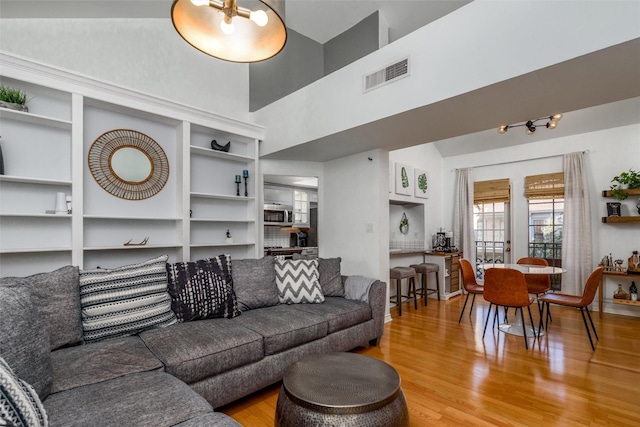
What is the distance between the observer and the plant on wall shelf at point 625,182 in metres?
4.39

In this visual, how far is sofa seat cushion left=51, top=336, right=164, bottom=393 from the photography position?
61.7 inches

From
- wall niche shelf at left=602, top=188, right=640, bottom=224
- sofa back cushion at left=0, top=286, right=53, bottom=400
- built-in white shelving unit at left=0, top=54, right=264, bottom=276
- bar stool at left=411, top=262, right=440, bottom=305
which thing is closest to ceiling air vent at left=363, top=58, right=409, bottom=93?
built-in white shelving unit at left=0, top=54, right=264, bottom=276

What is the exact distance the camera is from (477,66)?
7.70ft

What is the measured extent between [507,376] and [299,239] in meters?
5.02

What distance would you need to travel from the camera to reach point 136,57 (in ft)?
11.7

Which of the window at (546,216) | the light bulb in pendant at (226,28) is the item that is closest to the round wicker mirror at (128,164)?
the light bulb in pendant at (226,28)

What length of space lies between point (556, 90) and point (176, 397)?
10.2 ft

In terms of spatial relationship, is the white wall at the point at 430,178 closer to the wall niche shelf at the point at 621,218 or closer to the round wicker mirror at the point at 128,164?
the wall niche shelf at the point at 621,218

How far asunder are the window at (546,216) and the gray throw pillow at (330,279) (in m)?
4.06

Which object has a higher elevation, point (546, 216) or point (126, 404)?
point (546, 216)

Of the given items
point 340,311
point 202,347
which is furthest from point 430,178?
point 202,347

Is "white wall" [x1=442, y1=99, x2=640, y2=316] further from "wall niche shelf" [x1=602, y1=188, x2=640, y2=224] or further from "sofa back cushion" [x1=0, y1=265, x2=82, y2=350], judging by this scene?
"sofa back cushion" [x1=0, y1=265, x2=82, y2=350]

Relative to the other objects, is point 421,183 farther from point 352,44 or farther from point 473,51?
point 473,51

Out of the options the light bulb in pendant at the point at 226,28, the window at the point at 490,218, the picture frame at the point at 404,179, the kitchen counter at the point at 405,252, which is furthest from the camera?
the window at the point at 490,218
